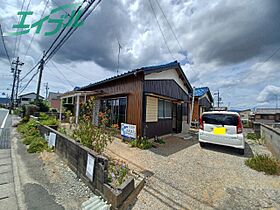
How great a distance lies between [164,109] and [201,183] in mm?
5795

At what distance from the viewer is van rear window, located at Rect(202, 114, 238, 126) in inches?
225

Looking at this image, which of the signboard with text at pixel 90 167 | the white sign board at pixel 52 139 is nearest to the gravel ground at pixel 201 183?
the signboard with text at pixel 90 167

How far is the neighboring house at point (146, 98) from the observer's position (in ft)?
23.2

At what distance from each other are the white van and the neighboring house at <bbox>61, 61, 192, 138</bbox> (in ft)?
8.15

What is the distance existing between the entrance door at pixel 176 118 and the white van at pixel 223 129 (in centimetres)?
422

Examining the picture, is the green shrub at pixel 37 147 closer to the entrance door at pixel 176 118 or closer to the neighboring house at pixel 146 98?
the neighboring house at pixel 146 98

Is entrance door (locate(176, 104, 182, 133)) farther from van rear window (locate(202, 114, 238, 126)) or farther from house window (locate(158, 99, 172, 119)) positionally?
van rear window (locate(202, 114, 238, 126))

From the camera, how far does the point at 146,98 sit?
7.29 metres

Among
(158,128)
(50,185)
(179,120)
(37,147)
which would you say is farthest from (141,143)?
(179,120)

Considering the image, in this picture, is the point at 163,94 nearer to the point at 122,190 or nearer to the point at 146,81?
the point at 146,81

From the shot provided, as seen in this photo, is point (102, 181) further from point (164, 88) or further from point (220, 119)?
point (164, 88)

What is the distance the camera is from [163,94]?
8.52m

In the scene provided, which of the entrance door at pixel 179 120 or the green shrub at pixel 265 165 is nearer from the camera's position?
the green shrub at pixel 265 165

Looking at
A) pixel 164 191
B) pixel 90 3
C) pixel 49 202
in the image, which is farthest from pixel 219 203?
pixel 90 3
